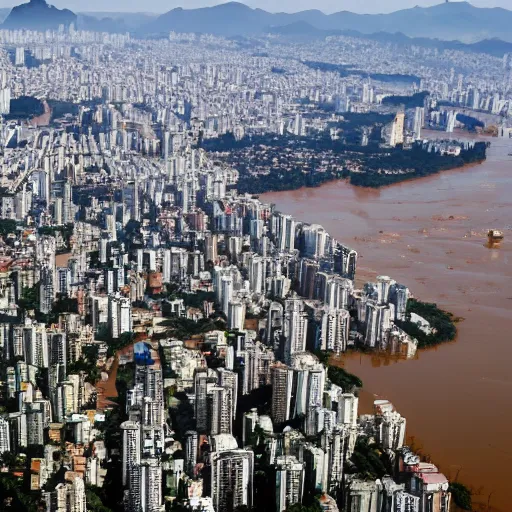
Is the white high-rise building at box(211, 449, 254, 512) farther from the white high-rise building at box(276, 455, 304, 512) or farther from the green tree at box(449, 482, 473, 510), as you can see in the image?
the green tree at box(449, 482, 473, 510)

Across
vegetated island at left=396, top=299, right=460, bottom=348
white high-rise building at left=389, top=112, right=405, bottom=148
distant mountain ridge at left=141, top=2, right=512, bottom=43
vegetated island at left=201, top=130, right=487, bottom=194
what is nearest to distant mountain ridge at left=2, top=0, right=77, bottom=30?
white high-rise building at left=389, top=112, right=405, bottom=148

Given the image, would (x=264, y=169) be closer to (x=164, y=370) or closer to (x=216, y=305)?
(x=216, y=305)

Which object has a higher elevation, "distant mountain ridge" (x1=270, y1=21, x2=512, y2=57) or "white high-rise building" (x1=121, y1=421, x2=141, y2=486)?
"distant mountain ridge" (x1=270, y1=21, x2=512, y2=57)

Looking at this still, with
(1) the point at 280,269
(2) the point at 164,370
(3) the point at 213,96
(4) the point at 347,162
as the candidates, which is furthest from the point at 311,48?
(2) the point at 164,370

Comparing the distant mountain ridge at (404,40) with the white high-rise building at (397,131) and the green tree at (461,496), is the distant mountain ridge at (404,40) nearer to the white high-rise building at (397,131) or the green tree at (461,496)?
the white high-rise building at (397,131)

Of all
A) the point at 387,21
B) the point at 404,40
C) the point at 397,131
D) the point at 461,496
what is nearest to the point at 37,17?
the point at 397,131

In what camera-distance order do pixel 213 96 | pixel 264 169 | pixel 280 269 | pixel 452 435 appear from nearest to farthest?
pixel 452 435
pixel 280 269
pixel 264 169
pixel 213 96
